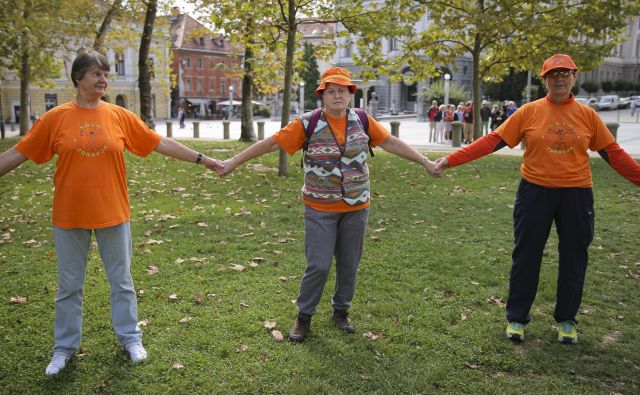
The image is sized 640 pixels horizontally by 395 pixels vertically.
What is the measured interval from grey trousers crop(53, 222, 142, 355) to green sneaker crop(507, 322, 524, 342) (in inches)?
115

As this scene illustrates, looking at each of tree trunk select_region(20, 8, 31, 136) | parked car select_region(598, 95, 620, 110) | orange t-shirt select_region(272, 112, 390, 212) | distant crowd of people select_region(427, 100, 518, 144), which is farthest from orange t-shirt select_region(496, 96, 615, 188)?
parked car select_region(598, 95, 620, 110)

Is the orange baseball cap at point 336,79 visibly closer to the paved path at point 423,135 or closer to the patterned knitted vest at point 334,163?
the patterned knitted vest at point 334,163

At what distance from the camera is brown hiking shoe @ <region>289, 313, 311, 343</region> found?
457 cm

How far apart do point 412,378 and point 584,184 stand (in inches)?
77.3

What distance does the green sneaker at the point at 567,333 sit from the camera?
15.0ft

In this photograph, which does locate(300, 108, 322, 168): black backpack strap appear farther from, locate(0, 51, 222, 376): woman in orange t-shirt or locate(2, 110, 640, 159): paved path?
locate(2, 110, 640, 159): paved path

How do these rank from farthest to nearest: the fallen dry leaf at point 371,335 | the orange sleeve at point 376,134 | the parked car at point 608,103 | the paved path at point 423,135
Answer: the parked car at point 608,103
the paved path at point 423,135
the fallen dry leaf at point 371,335
the orange sleeve at point 376,134

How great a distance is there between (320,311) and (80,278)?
2.08m

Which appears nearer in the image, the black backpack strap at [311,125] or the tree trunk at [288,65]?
the black backpack strap at [311,125]

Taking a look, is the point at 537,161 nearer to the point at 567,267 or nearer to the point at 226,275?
the point at 567,267

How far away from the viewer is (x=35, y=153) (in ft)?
12.6

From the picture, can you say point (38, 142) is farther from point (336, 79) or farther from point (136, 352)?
point (336, 79)

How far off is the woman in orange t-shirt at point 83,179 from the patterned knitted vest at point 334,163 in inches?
50.1

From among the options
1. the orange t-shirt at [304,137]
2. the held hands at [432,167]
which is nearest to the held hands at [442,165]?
the held hands at [432,167]
